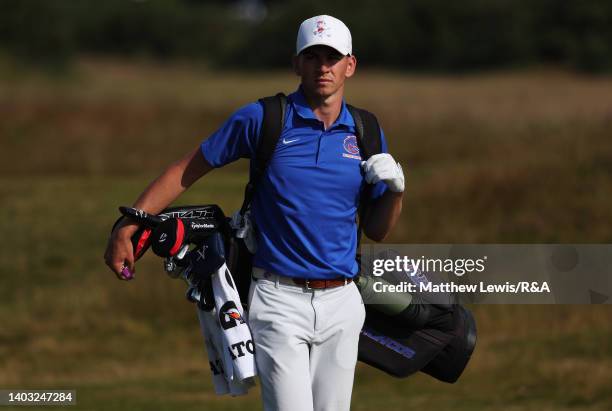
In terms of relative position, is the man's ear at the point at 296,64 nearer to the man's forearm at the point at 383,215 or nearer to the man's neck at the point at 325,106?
the man's neck at the point at 325,106

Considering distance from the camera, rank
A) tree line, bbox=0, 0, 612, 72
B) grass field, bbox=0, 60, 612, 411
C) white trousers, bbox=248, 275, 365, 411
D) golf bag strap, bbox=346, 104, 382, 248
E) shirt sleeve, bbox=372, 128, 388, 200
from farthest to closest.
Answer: tree line, bbox=0, 0, 612, 72
grass field, bbox=0, 60, 612, 411
shirt sleeve, bbox=372, 128, 388, 200
golf bag strap, bbox=346, 104, 382, 248
white trousers, bbox=248, 275, 365, 411

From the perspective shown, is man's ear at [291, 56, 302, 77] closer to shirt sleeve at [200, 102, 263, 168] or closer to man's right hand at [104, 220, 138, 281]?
shirt sleeve at [200, 102, 263, 168]

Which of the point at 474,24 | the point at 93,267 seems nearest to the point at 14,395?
the point at 93,267

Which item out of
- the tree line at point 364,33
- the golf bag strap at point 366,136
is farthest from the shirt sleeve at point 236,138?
the tree line at point 364,33

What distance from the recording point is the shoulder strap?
18.9ft

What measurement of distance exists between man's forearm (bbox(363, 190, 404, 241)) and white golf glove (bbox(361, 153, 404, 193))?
16cm

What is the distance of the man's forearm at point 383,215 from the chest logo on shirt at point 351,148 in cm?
26

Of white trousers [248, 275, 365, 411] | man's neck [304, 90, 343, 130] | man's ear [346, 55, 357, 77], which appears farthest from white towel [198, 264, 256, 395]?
man's ear [346, 55, 357, 77]

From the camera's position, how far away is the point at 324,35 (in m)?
5.80

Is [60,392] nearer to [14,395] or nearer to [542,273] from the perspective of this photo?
[14,395]

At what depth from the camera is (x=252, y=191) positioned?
591 cm

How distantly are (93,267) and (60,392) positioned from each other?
9.60 metres

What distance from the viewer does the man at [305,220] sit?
18.9ft

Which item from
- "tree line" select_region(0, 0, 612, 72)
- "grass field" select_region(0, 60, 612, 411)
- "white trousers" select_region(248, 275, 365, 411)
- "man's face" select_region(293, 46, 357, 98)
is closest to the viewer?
"white trousers" select_region(248, 275, 365, 411)
